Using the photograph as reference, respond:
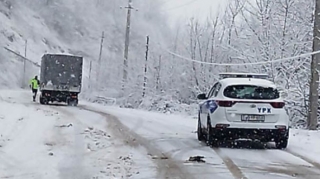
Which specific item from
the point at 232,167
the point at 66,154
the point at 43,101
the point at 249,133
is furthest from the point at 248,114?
the point at 43,101

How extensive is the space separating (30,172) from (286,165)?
475 centimetres

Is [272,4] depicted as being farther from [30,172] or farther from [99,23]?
[99,23]

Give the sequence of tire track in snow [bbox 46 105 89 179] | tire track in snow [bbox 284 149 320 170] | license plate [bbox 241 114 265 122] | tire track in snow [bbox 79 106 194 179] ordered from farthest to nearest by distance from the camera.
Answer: license plate [bbox 241 114 265 122] < tire track in snow [bbox 284 149 320 170] < tire track in snow [bbox 79 106 194 179] < tire track in snow [bbox 46 105 89 179]

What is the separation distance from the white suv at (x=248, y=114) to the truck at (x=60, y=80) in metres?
23.7

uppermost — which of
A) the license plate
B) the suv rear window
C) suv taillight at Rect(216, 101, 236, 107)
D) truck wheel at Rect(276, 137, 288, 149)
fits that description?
the suv rear window

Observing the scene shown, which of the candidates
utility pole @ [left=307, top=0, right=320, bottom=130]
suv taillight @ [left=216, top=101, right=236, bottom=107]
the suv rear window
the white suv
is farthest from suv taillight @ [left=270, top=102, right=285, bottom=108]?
utility pole @ [left=307, top=0, right=320, bottom=130]

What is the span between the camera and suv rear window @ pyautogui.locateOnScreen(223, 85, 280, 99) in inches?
570

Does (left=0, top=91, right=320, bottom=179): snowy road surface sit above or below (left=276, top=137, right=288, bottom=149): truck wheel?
below

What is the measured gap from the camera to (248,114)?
14258 mm

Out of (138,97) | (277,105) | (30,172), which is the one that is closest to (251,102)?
(277,105)

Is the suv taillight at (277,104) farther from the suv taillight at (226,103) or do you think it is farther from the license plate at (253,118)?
the suv taillight at (226,103)

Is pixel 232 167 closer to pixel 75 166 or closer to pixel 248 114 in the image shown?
pixel 75 166

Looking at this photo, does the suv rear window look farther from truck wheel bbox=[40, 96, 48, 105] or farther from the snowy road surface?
truck wheel bbox=[40, 96, 48, 105]

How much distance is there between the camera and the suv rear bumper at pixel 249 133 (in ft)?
47.0
